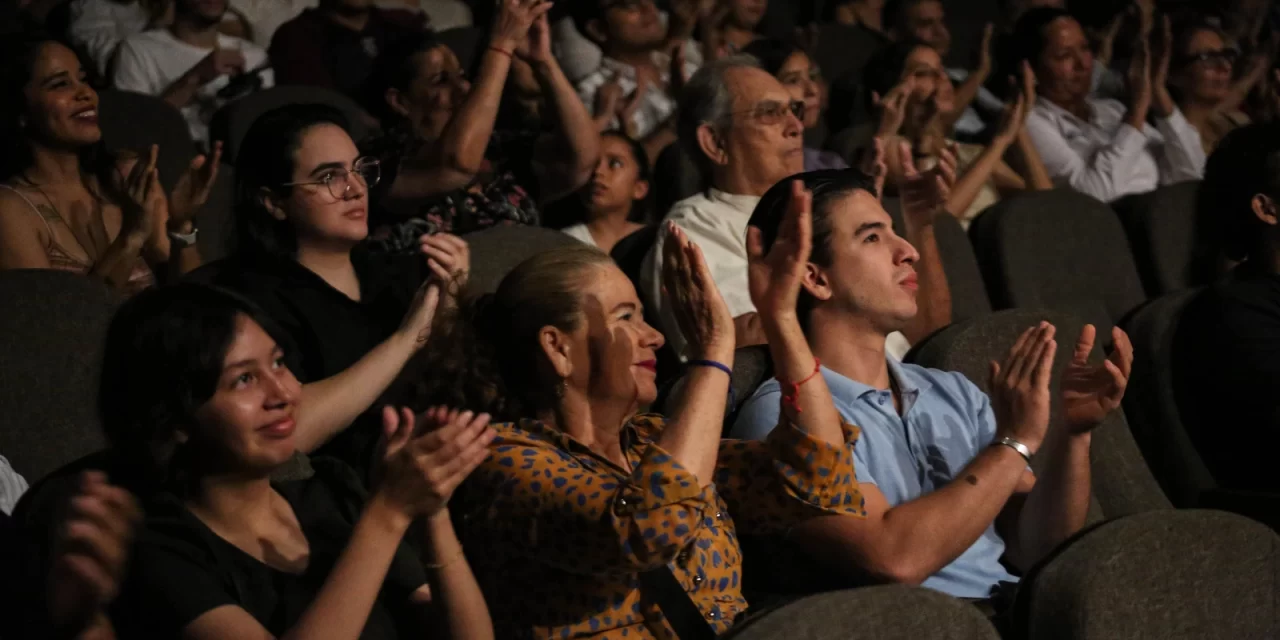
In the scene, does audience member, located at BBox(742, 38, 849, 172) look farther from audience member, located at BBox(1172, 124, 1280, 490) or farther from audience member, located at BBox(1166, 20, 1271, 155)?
audience member, located at BBox(1166, 20, 1271, 155)

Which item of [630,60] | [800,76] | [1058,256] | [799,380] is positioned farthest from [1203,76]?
[799,380]

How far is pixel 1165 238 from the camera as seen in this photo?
3.34m

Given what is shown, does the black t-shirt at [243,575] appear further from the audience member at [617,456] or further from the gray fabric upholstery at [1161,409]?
the gray fabric upholstery at [1161,409]

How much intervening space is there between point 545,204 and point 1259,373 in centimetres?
143

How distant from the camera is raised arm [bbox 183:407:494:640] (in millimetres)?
1325

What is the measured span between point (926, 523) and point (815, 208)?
0.52 meters

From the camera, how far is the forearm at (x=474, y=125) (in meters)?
2.60

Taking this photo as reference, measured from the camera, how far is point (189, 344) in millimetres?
1436

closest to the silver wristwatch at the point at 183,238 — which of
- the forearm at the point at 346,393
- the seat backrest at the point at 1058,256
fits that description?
the forearm at the point at 346,393

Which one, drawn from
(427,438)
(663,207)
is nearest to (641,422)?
(427,438)

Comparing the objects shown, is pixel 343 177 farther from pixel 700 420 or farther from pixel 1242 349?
pixel 1242 349

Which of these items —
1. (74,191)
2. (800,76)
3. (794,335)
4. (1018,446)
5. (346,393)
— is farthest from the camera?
(800,76)

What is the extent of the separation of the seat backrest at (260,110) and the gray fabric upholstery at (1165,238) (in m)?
1.83

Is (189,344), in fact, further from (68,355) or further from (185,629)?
(68,355)
